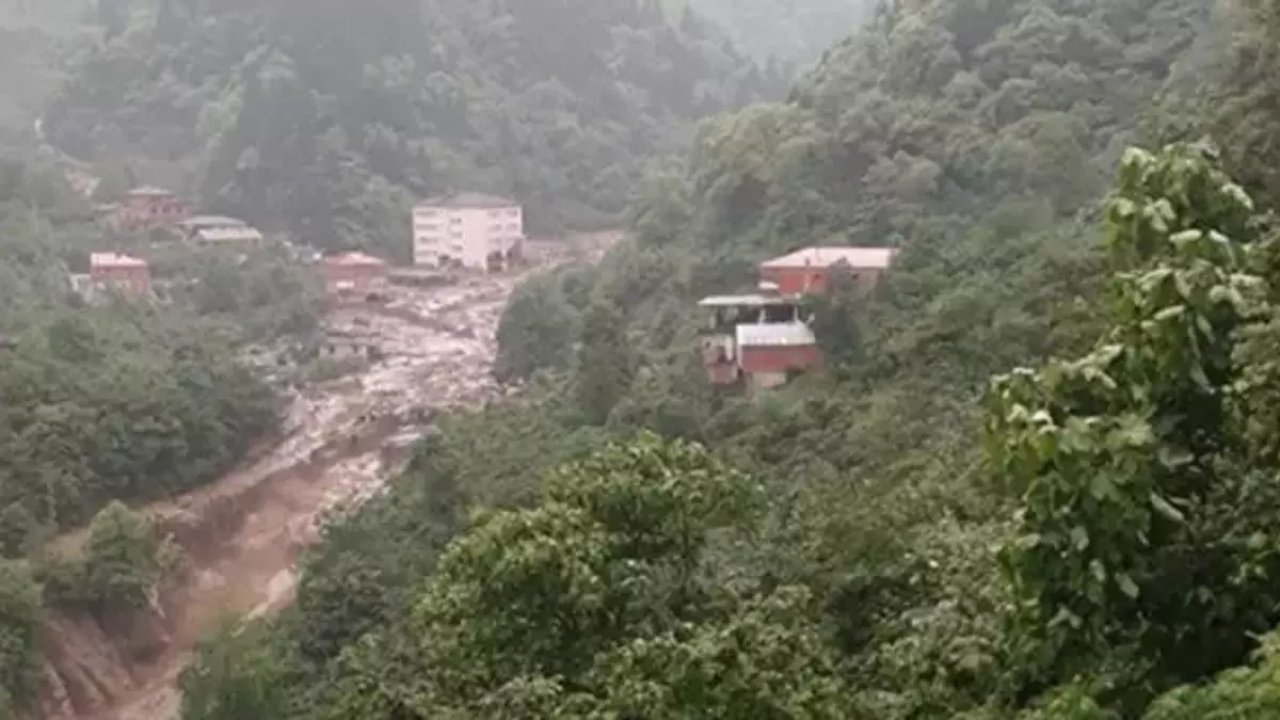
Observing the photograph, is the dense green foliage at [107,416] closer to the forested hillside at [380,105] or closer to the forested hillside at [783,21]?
the forested hillside at [380,105]

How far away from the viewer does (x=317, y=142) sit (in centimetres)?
4547

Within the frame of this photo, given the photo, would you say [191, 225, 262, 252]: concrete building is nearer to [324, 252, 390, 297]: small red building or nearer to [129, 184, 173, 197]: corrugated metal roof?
[324, 252, 390, 297]: small red building

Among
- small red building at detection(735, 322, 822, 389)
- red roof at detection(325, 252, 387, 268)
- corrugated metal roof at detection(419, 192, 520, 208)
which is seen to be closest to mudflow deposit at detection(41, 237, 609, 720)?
red roof at detection(325, 252, 387, 268)

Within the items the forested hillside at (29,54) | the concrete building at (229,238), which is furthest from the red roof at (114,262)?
the forested hillside at (29,54)

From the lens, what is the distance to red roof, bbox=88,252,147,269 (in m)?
36.0

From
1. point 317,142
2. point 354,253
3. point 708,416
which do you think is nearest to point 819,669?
point 708,416

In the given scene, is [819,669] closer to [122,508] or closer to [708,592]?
[708,592]

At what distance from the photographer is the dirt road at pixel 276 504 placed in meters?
19.5

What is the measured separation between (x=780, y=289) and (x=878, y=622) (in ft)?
44.5

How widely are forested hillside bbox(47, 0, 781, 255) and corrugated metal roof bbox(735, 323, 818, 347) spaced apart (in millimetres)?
25515

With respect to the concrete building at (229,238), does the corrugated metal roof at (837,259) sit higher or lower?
lower

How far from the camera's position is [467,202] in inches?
1700

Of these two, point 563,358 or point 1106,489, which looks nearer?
point 1106,489

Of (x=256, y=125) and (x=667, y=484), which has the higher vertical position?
(x=256, y=125)
